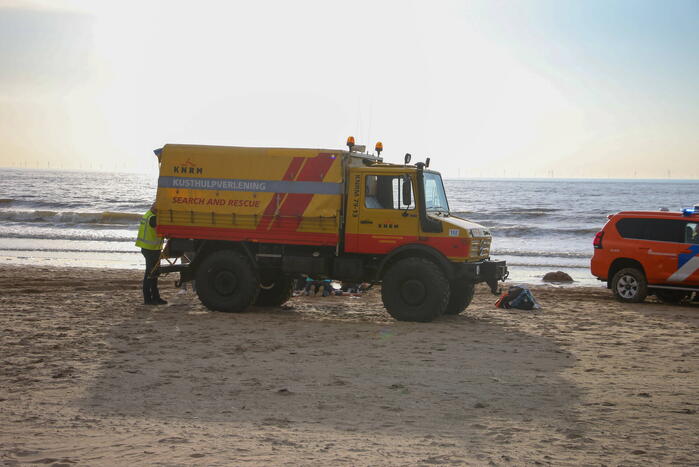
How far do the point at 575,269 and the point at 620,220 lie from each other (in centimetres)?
816

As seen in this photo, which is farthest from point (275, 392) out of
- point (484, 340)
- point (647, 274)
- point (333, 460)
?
point (647, 274)

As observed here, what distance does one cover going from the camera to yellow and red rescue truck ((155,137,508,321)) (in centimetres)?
1266

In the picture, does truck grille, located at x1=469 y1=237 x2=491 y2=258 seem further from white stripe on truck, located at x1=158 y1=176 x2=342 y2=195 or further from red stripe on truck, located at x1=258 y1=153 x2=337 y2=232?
red stripe on truck, located at x1=258 y1=153 x2=337 y2=232

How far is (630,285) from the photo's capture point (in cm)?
1568

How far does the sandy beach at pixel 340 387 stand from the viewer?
6180mm

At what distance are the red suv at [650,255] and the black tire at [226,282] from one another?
7.13 m

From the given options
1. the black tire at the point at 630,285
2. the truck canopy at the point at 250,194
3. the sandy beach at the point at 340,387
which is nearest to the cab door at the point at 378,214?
the truck canopy at the point at 250,194

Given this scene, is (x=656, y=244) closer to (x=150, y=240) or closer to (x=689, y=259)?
(x=689, y=259)

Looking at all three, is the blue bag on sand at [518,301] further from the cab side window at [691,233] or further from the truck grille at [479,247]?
the cab side window at [691,233]

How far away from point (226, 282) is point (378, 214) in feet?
9.67

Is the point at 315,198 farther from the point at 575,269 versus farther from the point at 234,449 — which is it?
the point at 575,269

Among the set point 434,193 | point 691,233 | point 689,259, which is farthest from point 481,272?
point 691,233

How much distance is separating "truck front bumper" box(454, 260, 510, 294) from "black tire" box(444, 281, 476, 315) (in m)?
0.47

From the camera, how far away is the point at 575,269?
2373 cm
